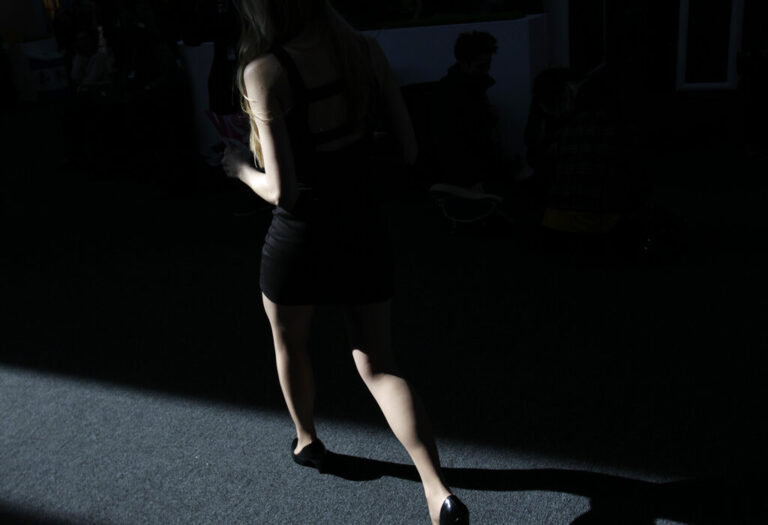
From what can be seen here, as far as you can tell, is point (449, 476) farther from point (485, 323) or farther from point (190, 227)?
point (190, 227)

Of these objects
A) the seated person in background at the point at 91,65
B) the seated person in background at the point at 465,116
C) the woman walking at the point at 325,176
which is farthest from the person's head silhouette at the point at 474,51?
the seated person in background at the point at 91,65

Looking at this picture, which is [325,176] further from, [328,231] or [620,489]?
[620,489]

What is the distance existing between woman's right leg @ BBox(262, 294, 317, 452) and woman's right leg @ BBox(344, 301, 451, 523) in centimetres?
16

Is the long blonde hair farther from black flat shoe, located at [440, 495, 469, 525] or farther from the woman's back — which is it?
black flat shoe, located at [440, 495, 469, 525]

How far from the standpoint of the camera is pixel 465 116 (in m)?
4.77

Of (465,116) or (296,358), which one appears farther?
(465,116)

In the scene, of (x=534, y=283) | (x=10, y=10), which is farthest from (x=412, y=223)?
(x=10, y=10)

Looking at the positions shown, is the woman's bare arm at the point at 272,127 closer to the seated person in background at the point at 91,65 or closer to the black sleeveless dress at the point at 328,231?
the black sleeveless dress at the point at 328,231

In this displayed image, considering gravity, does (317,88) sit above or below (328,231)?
above

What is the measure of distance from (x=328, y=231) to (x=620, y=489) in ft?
4.00

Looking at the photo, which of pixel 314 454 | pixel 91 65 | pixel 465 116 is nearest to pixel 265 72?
pixel 314 454

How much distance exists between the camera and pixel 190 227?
5465mm

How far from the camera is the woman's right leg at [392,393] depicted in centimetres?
201

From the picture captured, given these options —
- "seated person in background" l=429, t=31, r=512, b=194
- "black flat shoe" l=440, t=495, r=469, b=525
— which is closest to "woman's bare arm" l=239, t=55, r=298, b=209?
"black flat shoe" l=440, t=495, r=469, b=525
